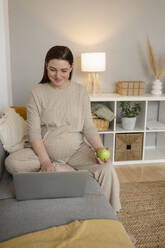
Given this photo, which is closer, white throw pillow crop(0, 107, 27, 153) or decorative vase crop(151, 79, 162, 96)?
white throw pillow crop(0, 107, 27, 153)

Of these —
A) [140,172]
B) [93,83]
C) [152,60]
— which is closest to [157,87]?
[152,60]

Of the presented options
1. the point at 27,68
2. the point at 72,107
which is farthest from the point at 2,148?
the point at 27,68

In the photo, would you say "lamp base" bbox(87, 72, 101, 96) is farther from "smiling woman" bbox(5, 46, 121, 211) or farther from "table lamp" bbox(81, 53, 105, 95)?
"smiling woman" bbox(5, 46, 121, 211)

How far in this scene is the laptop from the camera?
115cm

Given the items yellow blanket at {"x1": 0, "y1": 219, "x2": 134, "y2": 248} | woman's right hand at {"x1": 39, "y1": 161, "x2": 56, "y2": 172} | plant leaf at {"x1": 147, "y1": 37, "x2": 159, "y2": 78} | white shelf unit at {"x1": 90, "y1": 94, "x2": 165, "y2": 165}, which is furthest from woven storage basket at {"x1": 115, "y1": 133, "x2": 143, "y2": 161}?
yellow blanket at {"x1": 0, "y1": 219, "x2": 134, "y2": 248}

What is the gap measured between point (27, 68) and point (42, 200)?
1.86 m

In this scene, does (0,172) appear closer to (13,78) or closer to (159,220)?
(159,220)

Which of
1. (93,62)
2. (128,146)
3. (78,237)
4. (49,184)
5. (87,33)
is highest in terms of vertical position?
(87,33)

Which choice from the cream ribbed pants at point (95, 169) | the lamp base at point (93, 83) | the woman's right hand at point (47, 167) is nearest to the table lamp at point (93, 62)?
the lamp base at point (93, 83)

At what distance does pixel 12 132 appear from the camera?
5.47ft

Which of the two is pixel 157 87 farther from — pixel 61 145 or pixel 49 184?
pixel 49 184

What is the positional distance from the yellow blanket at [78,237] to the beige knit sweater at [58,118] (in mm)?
667

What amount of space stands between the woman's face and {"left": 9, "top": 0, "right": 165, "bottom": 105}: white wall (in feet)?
3.94

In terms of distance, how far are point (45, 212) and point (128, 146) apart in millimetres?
1832
